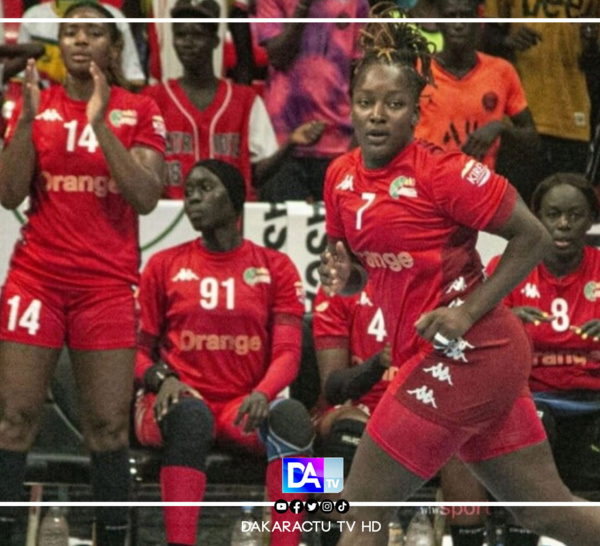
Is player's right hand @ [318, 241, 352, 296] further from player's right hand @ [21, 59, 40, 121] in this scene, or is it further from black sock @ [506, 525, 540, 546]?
black sock @ [506, 525, 540, 546]

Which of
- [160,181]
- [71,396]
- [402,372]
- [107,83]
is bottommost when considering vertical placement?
[71,396]

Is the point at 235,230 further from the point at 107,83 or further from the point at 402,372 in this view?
the point at 402,372

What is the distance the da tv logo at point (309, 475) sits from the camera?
16.7 ft

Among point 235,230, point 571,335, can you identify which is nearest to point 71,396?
point 235,230

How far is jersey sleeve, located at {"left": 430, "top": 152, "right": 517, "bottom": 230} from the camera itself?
3908 mm

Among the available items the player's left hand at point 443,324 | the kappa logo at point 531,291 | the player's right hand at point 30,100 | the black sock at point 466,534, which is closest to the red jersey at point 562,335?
the kappa logo at point 531,291

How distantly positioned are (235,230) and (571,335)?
4.02ft

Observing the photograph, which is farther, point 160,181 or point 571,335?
point 571,335

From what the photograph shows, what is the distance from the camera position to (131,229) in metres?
4.93

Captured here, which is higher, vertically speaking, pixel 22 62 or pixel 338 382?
pixel 22 62

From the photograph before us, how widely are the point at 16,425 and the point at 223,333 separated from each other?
0.92 meters

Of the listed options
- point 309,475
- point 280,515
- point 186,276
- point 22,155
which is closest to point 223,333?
point 186,276

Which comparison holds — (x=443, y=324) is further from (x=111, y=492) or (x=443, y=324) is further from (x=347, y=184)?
(x=111, y=492)

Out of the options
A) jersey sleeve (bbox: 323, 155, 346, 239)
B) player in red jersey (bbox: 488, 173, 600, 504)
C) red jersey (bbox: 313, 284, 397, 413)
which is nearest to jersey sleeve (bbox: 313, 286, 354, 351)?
red jersey (bbox: 313, 284, 397, 413)
